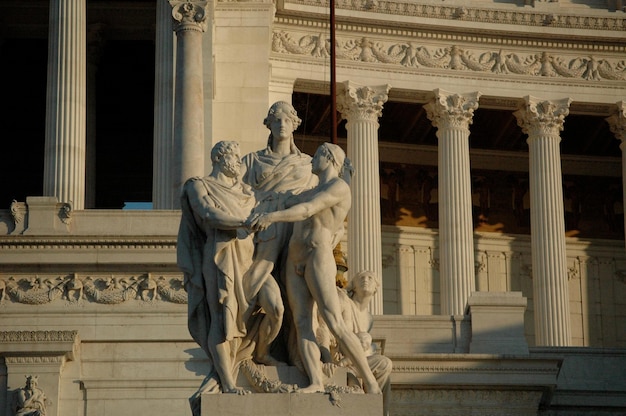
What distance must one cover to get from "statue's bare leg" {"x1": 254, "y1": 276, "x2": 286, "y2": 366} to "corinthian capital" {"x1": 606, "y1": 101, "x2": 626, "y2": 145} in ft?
143

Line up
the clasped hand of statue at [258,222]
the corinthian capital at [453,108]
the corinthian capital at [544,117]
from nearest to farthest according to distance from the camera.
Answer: the clasped hand of statue at [258,222], the corinthian capital at [453,108], the corinthian capital at [544,117]

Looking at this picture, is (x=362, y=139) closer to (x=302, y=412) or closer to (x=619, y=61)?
(x=619, y=61)

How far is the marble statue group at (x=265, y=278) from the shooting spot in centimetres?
2811

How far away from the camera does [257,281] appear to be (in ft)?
92.8

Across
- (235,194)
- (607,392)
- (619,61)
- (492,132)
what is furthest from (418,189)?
(235,194)

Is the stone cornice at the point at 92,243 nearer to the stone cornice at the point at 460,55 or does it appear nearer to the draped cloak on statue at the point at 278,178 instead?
the draped cloak on statue at the point at 278,178

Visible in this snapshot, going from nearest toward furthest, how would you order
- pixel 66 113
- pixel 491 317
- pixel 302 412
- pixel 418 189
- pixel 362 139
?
1. pixel 302 412
2. pixel 491 317
3. pixel 66 113
4. pixel 362 139
5. pixel 418 189

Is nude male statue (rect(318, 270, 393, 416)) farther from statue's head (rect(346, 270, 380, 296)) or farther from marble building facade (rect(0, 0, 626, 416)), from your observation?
marble building facade (rect(0, 0, 626, 416))

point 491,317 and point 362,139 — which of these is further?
point 362,139

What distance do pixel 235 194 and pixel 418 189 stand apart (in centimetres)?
4603

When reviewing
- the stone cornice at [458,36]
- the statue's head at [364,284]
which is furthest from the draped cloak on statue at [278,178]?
the stone cornice at [458,36]

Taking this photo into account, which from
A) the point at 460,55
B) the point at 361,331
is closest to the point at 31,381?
the point at 361,331

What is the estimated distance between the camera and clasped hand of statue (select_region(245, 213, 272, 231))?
27.9 metres

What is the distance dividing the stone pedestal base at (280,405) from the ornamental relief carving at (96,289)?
19.6 metres
